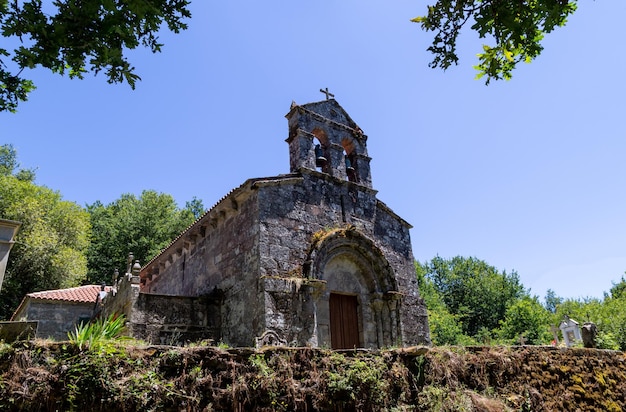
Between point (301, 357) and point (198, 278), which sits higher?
point (198, 278)

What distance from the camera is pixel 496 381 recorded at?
647cm

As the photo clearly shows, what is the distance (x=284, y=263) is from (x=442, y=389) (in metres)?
4.98

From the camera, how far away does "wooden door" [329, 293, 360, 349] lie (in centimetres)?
1049

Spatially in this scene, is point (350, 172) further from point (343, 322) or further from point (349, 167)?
point (343, 322)

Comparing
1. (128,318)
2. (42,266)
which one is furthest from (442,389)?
(42,266)

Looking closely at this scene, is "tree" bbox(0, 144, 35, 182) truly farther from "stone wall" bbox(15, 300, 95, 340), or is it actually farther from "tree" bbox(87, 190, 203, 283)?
"stone wall" bbox(15, 300, 95, 340)

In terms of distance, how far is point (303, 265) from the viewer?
10.2 m

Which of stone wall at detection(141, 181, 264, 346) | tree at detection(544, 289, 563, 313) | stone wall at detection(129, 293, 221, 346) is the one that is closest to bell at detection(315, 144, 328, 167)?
stone wall at detection(141, 181, 264, 346)

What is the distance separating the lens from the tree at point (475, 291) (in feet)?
117

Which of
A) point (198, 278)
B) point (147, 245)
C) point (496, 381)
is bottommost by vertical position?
point (496, 381)

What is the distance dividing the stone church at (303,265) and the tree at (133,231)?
57.7ft

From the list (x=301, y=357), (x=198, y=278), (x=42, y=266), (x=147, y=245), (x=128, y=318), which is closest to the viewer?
(x=301, y=357)

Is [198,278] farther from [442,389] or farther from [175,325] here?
[442,389]

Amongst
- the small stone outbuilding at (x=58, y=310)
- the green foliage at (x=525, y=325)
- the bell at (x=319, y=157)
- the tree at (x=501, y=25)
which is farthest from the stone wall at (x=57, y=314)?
the green foliage at (x=525, y=325)
